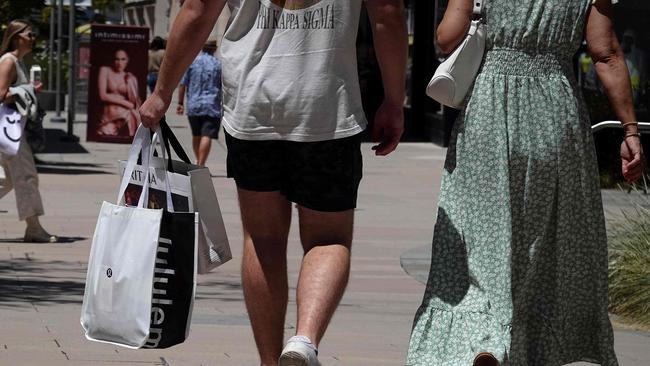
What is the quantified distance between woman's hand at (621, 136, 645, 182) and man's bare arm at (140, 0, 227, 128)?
1.45 meters

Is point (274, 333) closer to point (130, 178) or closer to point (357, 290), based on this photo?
point (130, 178)

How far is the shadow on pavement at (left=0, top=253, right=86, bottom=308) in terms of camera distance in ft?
27.8

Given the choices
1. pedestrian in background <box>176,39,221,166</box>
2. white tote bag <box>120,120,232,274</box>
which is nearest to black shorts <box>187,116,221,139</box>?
pedestrian in background <box>176,39,221,166</box>

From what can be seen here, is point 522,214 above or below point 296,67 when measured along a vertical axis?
below

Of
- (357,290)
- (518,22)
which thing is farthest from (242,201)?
(357,290)

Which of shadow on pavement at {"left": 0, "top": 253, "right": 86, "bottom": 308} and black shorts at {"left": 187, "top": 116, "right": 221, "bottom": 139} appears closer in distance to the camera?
shadow on pavement at {"left": 0, "top": 253, "right": 86, "bottom": 308}

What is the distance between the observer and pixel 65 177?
18.1 metres

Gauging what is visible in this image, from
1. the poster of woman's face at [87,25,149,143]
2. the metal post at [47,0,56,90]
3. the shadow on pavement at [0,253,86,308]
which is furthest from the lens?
the metal post at [47,0,56,90]

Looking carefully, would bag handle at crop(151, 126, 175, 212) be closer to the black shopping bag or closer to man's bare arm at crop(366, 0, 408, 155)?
the black shopping bag

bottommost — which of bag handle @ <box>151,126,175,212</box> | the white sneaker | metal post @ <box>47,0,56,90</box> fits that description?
metal post @ <box>47,0,56,90</box>

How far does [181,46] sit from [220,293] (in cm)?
383

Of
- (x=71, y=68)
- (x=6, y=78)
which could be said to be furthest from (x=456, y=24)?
(x=71, y=68)

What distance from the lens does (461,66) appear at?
5320 millimetres

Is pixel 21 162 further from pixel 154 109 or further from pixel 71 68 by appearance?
pixel 71 68
